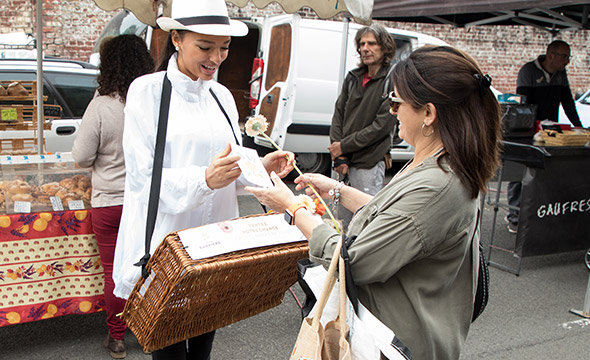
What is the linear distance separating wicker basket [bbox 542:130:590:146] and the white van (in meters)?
2.70

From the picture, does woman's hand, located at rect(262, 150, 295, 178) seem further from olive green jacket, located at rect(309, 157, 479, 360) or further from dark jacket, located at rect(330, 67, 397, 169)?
dark jacket, located at rect(330, 67, 397, 169)

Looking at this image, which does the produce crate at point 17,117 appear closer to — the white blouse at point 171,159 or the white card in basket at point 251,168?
the white blouse at point 171,159

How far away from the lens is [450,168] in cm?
148

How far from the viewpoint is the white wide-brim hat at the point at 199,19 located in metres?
2.03

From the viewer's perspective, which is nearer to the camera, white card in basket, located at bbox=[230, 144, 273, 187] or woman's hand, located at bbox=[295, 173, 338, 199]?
white card in basket, located at bbox=[230, 144, 273, 187]

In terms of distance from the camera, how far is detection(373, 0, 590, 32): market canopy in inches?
179

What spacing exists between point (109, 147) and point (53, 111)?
270cm

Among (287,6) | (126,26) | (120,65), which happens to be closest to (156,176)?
(120,65)

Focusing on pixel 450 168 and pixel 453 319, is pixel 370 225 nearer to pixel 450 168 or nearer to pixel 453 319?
pixel 450 168

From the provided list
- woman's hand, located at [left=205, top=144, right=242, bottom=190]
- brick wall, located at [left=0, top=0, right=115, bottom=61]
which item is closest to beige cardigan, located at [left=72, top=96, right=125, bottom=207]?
woman's hand, located at [left=205, top=144, right=242, bottom=190]

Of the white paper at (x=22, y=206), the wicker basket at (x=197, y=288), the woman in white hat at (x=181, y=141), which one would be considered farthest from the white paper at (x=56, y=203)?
the wicker basket at (x=197, y=288)

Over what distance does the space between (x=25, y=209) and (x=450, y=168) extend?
2509 mm

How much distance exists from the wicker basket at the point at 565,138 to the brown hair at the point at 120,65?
143 inches

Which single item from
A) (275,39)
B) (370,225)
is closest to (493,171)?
(370,225)
